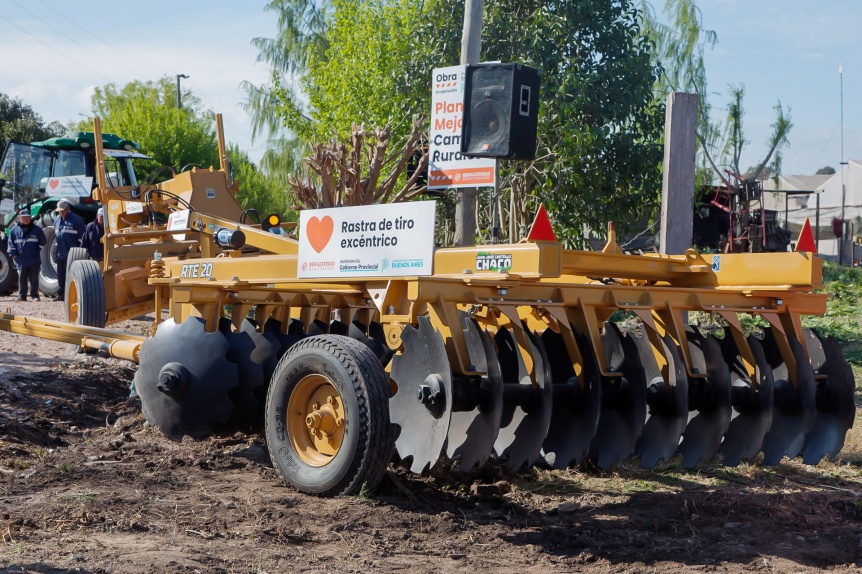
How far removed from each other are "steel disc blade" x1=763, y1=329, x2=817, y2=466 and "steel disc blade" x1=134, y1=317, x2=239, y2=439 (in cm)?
316

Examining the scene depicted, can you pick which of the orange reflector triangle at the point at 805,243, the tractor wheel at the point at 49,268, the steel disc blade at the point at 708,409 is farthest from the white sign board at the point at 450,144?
the tractor wheel at the point at 49,268

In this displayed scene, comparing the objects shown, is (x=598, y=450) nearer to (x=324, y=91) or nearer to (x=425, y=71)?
(x=425, y=71)

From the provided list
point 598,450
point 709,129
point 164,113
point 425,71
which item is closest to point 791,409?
point 598,450

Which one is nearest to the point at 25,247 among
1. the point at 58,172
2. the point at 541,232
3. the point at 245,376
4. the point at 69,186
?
the point at 69,186

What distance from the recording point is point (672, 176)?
8.41 meters

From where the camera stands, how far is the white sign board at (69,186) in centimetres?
1767

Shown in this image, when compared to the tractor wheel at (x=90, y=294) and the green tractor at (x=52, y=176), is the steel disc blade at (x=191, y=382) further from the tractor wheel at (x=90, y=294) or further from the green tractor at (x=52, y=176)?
the green tractor at (x=52, y=176)

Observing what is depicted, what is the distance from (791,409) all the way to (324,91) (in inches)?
673

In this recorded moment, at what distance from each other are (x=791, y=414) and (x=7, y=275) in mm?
15271

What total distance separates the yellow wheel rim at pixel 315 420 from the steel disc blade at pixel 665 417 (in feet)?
5.18

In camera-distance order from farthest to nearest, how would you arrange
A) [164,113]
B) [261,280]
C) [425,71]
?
[164,113] → [425,71] → [261,280]

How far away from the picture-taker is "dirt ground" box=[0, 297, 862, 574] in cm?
438

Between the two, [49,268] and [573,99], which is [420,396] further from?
[49,268]

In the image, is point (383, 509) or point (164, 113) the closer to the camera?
point (383, 509)
